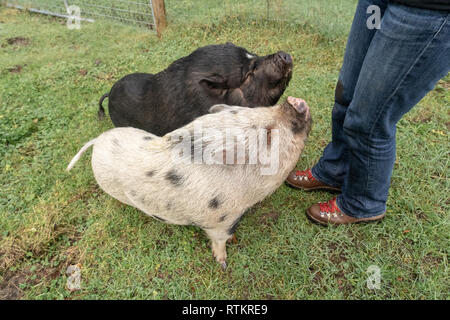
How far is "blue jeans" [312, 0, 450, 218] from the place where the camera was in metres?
1.47

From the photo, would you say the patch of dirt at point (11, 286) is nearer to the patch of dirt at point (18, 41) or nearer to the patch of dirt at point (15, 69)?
the patch of dirt at point (15, 69)

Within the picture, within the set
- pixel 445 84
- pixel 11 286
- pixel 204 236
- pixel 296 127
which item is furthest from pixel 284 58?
pixel 11 286

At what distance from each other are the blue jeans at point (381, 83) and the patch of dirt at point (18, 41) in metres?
6.41

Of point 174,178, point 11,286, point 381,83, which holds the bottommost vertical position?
point 11,286

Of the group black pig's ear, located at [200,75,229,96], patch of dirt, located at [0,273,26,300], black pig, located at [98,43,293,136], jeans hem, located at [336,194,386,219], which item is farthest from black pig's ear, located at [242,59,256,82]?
patch of dirt, located at [0,273,26,300]

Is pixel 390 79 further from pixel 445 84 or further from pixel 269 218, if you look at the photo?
pixel 445 84

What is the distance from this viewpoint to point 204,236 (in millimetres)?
2744

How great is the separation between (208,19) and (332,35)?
89.2 inches

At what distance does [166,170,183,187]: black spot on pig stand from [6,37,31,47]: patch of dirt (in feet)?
19.2

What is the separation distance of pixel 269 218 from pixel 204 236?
2.11ft

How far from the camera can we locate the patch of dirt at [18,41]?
19.6 ft

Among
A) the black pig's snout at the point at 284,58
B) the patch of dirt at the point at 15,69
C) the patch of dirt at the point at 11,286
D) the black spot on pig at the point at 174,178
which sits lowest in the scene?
the patch of dirt at the point at 11,286

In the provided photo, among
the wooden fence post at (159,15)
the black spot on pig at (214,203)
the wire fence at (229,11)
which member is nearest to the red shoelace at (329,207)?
the black spot on pig at (214,203)

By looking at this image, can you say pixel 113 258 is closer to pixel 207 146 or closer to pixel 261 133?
pixel 207 146
